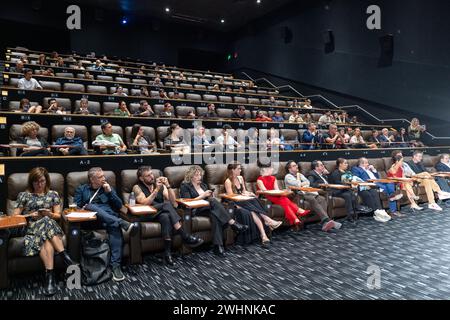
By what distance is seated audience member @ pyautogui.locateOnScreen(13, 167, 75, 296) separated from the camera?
2117mm

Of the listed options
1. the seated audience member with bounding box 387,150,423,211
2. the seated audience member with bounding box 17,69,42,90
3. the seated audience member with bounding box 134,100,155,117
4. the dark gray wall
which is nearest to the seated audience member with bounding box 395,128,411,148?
the dark gray wall

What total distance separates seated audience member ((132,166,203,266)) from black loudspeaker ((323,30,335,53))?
22.6 ft

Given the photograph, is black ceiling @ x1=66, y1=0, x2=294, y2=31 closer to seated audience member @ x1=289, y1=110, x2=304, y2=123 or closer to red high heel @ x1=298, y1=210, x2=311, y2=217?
seated audience member @ x1=289, y1=110, x2=304, y2=123

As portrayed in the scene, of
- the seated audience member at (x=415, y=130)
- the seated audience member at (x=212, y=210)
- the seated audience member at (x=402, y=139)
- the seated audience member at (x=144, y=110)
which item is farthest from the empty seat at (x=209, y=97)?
the seated audience member at (x=415, y=130)

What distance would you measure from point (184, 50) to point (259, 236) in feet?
31.8

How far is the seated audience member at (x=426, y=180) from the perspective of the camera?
457 cm

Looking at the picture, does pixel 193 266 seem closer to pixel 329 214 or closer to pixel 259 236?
pixel 259 236

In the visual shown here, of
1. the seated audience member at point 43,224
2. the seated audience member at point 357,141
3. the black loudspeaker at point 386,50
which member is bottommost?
the seated audience member at point 43,224

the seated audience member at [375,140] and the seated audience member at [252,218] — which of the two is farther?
the seated audience member at [375,140]

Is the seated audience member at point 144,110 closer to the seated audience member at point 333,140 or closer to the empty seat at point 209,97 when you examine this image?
the empty seat at point 209,97

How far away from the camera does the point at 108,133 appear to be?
372cm

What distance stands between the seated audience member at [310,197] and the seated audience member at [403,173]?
151 cm

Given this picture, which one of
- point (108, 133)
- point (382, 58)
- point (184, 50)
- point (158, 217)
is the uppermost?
point (184, 50)
